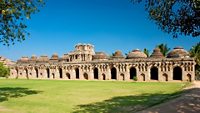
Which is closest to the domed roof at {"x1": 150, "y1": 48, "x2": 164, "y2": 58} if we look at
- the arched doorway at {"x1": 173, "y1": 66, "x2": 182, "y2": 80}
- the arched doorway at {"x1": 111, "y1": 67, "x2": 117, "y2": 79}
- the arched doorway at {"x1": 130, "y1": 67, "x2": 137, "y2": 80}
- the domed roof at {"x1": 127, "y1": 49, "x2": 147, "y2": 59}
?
the domed roof at {"x1": 127, "y1": 49, "x2": 147, "y2": 59}

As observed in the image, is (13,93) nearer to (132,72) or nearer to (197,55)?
(132,72)

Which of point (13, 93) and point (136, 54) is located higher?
point (136, 54)

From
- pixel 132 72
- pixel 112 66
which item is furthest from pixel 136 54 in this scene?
pixel 112 66

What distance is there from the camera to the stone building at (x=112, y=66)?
56.9 m

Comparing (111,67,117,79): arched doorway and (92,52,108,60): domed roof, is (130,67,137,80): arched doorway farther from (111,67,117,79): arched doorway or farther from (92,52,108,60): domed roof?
(92,52,108,60): domed roof

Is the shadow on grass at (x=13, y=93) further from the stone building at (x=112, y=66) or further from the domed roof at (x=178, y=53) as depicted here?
the domed roof at (x=178, y=53)

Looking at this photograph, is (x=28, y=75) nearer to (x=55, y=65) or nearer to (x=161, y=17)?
(x=55, y=65)

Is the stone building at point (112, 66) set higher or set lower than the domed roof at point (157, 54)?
lower

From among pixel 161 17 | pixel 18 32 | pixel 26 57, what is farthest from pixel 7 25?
pixel 26 57

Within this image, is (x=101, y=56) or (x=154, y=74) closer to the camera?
(x=154, y=74)

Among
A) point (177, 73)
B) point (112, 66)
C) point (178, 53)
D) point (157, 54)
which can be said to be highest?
point (178, 53)

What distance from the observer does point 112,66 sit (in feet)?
211

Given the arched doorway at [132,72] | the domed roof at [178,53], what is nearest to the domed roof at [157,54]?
the domed roof at [178,53]

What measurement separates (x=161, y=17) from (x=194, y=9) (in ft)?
7.46
